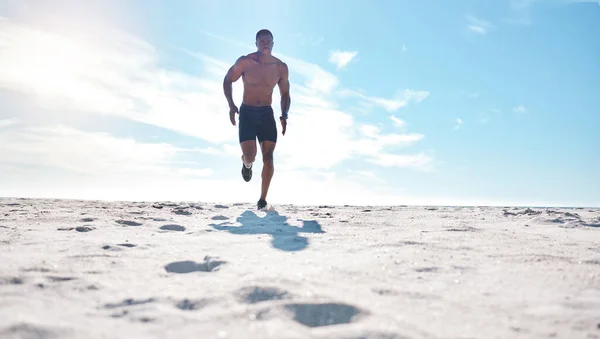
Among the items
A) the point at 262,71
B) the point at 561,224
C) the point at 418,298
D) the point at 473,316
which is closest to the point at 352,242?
the point at 418,298

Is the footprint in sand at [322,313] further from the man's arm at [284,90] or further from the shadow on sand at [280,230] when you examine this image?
the man's arm at [284,90]

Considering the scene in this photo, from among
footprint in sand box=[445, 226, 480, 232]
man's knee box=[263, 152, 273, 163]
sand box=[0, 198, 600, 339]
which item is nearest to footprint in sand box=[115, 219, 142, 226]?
sand box=[0, 198, 600, 339]

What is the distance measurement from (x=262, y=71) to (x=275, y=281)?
14.6 feet

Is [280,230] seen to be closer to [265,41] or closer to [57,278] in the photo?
[57,278]

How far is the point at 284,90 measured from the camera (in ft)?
20.1

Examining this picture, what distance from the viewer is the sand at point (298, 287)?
4.04ft

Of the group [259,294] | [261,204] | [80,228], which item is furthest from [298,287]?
[261,204]

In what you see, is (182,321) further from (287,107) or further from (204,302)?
(287,107)

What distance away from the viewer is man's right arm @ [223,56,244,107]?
5.70m

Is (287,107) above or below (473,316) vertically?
above

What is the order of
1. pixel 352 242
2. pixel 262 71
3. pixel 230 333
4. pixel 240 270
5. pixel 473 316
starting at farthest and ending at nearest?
pixel 262 71
pixel 352 242
pixel 240 270
pixel 473 316
pixel 230 333

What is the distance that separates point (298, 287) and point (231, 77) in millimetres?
4621

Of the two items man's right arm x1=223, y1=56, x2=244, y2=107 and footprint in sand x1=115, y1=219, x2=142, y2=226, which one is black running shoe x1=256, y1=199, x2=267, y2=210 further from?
footprint in sand x1=115, y1=219, x2=142, y2=226

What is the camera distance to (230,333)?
117cm
